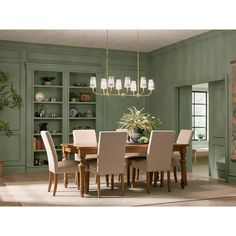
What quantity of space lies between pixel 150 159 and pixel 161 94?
11.6 feet

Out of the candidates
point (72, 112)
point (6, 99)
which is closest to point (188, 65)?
point (72, 112)

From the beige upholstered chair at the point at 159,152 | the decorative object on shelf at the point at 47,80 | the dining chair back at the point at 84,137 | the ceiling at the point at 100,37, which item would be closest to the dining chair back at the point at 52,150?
the beige upholstered chair at the point at 159,152

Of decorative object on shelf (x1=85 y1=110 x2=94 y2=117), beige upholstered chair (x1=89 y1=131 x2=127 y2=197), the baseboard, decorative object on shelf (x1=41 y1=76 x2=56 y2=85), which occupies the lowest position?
the baseboard

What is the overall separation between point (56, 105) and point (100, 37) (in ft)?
6.47

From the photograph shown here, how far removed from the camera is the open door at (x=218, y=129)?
701 cm

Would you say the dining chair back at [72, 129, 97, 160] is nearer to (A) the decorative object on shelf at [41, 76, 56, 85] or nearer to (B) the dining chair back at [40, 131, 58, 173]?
(B) the dining chair back at [40, 131, 58, 173]

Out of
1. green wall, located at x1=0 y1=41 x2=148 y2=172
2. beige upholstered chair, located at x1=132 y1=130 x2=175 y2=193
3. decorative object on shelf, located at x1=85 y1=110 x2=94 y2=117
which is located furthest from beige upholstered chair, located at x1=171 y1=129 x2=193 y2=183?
decorative object on shelf, located at x1=85 y1=110 x2=94 y2=117

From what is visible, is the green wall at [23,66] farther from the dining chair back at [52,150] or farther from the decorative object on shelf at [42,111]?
the dining chair back at [52,150]

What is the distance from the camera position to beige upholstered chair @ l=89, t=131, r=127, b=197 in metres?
5.31

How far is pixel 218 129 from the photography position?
7.35m

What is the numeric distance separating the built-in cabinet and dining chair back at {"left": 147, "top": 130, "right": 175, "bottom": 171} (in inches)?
134

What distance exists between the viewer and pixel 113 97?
9211 millimetres
